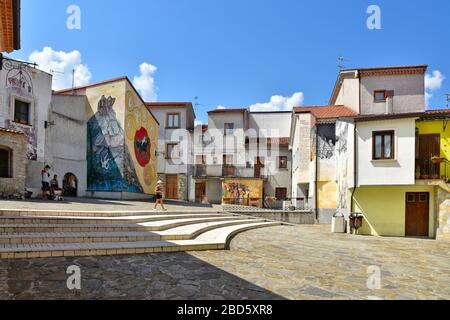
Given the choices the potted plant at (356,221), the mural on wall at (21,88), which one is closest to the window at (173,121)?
the mural on wall at (21,88)

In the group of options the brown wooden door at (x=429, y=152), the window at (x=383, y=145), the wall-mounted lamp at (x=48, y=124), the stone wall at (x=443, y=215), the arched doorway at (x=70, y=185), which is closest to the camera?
the stone wall at (x=443, y=215)

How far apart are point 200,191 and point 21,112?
62.5ft

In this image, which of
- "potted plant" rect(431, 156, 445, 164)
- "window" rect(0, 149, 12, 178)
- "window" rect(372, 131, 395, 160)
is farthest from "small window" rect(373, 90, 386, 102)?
"window" rect(0, 149, 12, 178)

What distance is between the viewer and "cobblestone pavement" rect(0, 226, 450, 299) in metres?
4.77

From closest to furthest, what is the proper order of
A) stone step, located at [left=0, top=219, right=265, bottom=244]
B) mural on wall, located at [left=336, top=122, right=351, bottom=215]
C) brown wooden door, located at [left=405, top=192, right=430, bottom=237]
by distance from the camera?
stone step, located at [left=0, top=219, right=265, bottom=244] → brown wooden door, located at [left=405, top=192, right=430, bottom=237] → mural on wall, located at [left=336, top=122, right=351, bottom=215]

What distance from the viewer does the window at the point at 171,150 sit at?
34219mm

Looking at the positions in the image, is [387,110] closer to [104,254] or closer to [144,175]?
[144,175]

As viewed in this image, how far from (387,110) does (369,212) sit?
10.7m

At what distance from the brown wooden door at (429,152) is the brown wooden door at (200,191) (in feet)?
72.6

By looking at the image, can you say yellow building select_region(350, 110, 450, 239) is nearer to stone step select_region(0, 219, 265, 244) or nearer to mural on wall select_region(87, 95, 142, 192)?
stone step select_region(0, 219, 265, 244)

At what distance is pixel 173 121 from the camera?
34438 mm

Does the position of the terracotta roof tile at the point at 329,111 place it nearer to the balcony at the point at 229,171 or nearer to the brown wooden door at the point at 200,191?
the balcony at the point at 229,171

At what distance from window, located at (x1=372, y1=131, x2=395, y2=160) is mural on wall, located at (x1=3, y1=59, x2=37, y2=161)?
61.6ft

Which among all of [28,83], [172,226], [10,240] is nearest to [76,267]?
[10,240]
